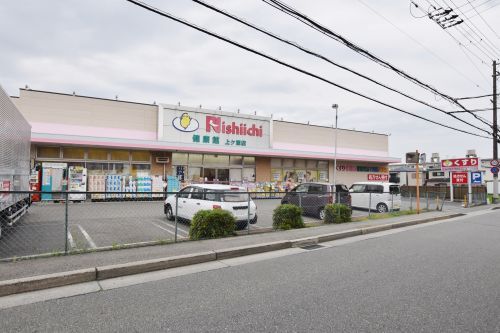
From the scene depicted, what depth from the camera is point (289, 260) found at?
665 centimetres

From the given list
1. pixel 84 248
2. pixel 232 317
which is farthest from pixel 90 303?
pixel 84 248

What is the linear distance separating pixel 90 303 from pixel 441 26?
46.0 feet

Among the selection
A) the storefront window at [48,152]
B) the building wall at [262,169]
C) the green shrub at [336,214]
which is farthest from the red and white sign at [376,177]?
the storefront window at [48,152]

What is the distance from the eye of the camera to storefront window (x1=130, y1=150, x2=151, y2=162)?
2061 centimetres

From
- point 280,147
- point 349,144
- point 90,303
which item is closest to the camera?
point 90,303

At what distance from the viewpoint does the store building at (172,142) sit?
61.1ft

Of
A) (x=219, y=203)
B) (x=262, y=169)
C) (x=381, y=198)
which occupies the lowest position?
(x=381, y=198)

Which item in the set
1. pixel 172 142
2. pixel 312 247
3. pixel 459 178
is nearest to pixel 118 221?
pixel 312 247

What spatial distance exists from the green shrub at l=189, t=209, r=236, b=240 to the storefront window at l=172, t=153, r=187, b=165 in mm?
13856

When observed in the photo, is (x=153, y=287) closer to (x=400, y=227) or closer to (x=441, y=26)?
→ (x=400, y=227)

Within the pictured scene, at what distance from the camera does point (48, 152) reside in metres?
18.5

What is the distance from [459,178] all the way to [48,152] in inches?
1171

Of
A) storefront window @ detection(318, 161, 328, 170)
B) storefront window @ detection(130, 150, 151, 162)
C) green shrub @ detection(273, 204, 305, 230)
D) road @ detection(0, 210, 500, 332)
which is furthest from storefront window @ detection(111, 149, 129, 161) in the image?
storefront window @ detection(318, 161, 328, 170)

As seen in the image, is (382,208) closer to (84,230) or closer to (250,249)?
(250,249)
